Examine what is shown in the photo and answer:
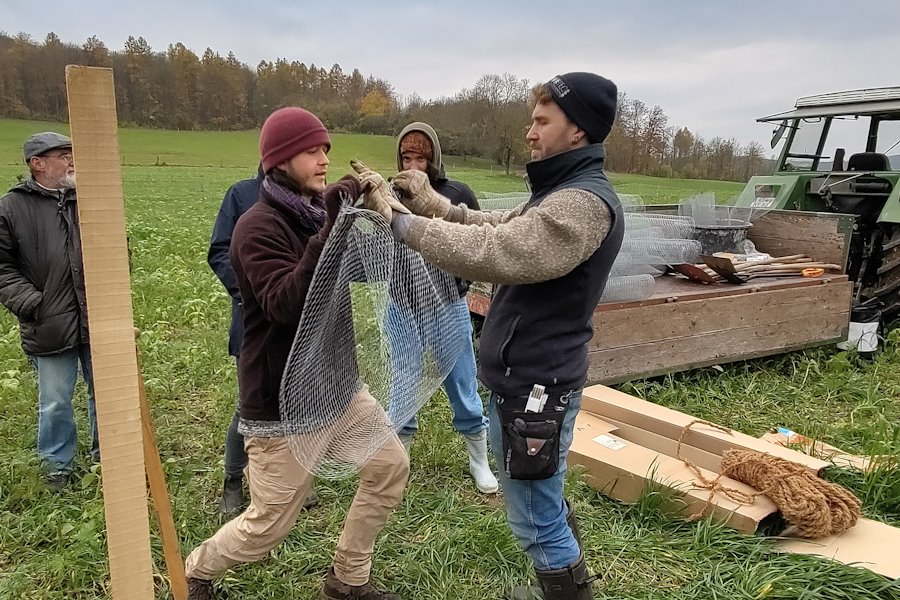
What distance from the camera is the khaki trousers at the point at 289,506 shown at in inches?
80.8

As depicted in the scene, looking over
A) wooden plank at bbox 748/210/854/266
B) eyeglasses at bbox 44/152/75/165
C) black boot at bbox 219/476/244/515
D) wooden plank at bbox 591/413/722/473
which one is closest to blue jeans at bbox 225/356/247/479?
black boot at bbox 219/476/244/515

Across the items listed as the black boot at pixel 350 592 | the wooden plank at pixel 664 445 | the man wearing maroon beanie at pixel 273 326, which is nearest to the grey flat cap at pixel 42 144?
the man wearing maroon beanie at pixel 273 326

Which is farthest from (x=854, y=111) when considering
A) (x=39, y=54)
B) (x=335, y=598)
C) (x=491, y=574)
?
(x=39, y=54)

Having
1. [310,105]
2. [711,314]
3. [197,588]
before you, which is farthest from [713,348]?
[310,105]

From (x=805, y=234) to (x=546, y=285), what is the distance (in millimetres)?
4503

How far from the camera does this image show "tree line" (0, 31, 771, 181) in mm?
31219

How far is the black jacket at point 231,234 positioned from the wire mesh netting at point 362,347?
0.79 m

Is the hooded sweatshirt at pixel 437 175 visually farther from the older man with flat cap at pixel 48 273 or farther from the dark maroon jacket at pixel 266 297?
the older man with flat cap at pixel 48 273

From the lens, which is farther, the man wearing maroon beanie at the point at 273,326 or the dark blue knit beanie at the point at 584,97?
the man wearing maroon beanie at the point at 273,326

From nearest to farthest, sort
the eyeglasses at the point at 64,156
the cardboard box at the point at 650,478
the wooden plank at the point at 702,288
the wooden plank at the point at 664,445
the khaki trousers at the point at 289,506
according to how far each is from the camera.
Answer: the khaki trousers at the point at 289,506, the cardboard box at the point at 650,478, the eyeglasses at the point at 64,156, the wooden plank at the point at 664,445, the wooden plank at the point at 702,288

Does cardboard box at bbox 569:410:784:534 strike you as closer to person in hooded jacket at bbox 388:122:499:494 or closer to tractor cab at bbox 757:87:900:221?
person in hooded jacket at bbox 388:122:499:494

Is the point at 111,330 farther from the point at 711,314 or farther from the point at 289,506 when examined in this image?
the point at 711,314

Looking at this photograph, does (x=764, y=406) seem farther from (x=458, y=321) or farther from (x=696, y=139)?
(x=696, y=139)

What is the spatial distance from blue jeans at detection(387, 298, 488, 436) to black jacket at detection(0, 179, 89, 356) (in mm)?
1676
